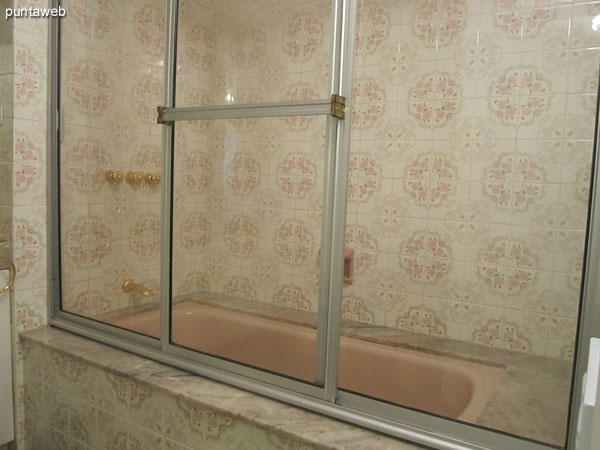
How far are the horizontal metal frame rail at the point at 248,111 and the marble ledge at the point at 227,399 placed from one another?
2.50 feet

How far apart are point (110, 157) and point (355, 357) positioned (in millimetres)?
1322

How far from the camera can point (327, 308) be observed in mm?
1206

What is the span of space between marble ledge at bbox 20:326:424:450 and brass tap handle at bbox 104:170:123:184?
2.21 ft

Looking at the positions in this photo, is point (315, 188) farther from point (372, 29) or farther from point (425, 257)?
point (372, 29)

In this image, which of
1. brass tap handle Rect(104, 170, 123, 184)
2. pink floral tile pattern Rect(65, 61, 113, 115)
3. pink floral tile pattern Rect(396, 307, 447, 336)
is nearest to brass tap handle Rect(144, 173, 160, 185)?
brass tap handle Rect(104, 170, 123, 184)

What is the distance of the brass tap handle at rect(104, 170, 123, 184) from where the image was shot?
6.50 ft

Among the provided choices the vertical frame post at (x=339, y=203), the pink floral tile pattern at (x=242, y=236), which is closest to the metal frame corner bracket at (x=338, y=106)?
the vertical frame post at (x=339, y=203)

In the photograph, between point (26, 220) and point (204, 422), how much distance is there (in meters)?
1.02

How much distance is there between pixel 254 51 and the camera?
85.2 inches

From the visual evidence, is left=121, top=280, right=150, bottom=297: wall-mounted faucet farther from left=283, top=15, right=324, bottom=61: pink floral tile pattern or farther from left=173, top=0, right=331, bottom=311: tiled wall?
left=283, top=15, right=324, bottom=61: pink floral tile pattern

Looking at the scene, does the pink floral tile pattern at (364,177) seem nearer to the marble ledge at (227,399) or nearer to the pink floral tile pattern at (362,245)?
the pink floral tile pattern at (362,245)

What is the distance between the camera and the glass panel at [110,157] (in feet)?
5.90

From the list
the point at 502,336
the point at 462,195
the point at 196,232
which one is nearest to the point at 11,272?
the point at 196,232

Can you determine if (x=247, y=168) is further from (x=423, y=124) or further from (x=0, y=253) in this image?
(x=0, y=253)
